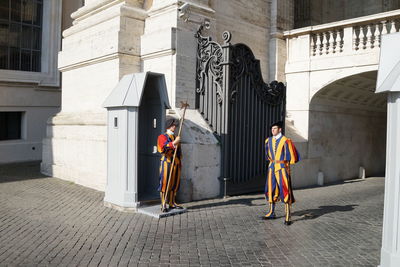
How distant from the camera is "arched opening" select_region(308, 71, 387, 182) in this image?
37.6ft

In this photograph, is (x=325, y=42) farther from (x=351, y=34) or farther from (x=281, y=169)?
(x=281, y=169)

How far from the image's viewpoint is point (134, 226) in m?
6.11

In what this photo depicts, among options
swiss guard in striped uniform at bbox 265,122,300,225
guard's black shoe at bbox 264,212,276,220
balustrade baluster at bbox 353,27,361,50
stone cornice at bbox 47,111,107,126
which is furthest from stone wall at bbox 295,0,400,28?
guard's black shoe at bbox 264,212,276,220

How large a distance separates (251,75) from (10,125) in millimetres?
10335

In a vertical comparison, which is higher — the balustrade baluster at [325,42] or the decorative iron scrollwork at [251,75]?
Answer: the balustrade baluster at [325,42]

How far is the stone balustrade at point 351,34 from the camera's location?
10.1 metres

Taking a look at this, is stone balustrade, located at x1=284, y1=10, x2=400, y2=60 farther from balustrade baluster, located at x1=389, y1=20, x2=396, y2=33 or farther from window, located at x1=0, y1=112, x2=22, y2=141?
window, located at x1=0, y1=112, x2=22, y2=141

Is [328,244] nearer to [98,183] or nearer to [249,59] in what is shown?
[249,59]

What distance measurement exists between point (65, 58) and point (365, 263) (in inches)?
396

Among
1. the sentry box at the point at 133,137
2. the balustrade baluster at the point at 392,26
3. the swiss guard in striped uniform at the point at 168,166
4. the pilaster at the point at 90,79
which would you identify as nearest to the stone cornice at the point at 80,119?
the pilaster at the point at 90,79

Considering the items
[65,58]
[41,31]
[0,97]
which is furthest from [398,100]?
[41,31]

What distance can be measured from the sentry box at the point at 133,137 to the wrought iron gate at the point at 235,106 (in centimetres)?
149

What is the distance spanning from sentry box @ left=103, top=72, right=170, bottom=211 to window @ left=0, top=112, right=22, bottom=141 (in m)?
8.95

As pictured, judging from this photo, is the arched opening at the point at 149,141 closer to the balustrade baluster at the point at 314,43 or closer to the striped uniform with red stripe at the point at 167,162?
the striped uniform with red stripe at the point at 167,162
